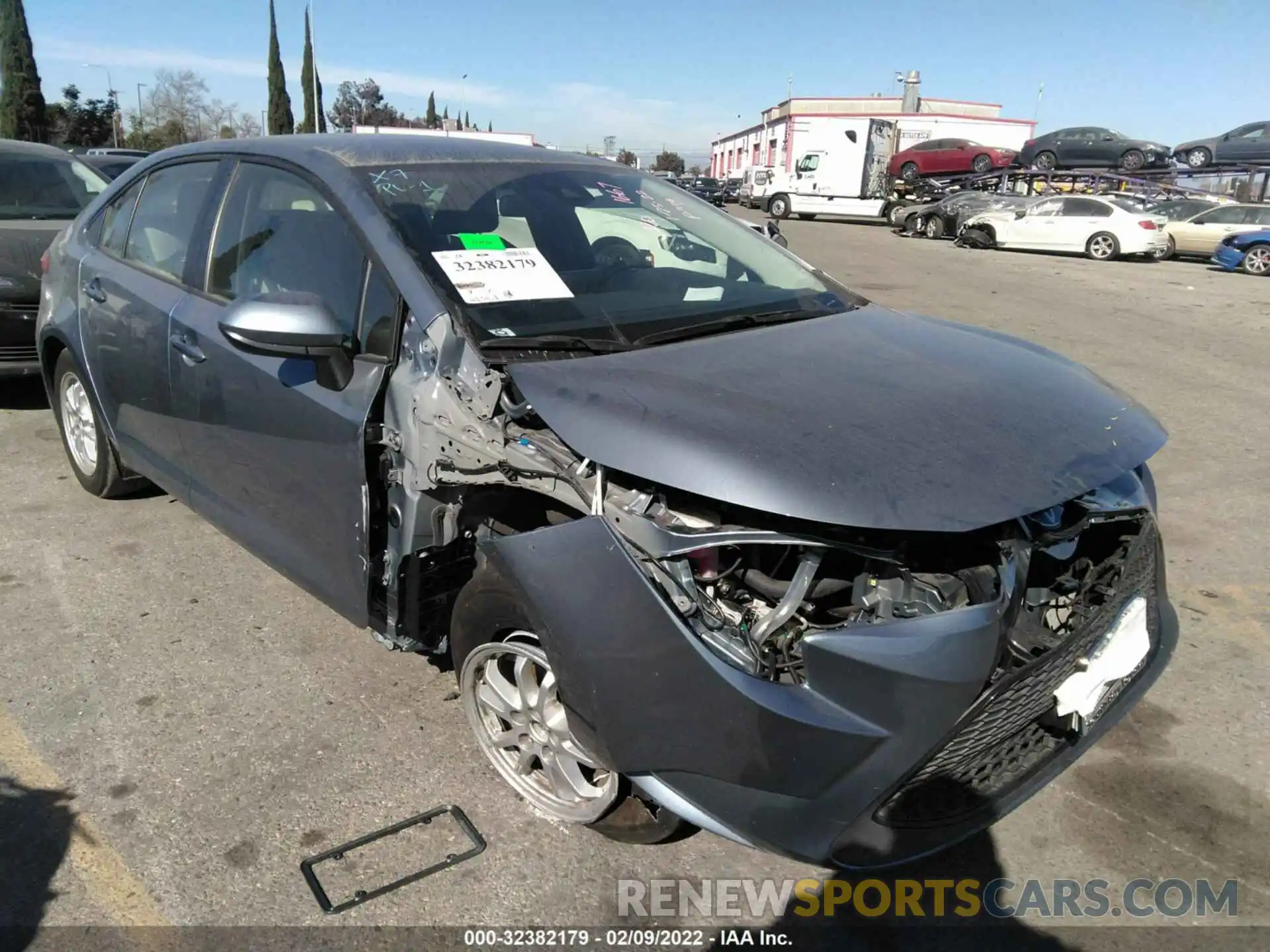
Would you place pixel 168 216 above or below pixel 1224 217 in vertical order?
below

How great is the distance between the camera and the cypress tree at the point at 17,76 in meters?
36.1

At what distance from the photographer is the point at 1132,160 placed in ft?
90.8

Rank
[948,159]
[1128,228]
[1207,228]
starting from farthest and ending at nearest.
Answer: [948,159], [1207,228], [1128,228]

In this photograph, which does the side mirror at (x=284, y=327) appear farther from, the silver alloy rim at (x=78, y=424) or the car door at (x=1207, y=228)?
the car door at (x=1207, y=228)

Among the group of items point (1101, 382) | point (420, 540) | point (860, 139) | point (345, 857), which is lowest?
point (345, 857)

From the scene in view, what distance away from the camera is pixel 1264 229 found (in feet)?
58.7

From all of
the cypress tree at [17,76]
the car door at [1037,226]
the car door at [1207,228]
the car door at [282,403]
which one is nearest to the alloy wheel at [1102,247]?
the car door at [1037,226]

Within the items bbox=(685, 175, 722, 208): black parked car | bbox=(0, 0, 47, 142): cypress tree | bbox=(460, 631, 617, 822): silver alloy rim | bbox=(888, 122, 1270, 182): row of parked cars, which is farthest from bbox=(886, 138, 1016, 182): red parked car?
bbox=(0, 0, 47, 142): cypress tree

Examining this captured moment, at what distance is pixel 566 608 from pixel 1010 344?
74.5 inches

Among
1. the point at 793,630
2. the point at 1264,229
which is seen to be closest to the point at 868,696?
the point at 793,630

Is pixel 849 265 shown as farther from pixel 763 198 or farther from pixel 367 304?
pixel 763 198

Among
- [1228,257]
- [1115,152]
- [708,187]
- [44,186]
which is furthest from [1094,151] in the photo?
[44,186]

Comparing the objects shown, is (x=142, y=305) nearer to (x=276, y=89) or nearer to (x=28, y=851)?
(x=28, y=851)

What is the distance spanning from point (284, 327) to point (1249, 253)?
67.4 feet
